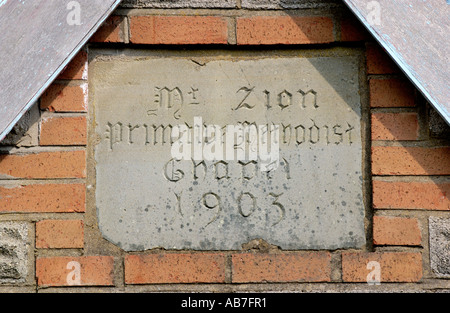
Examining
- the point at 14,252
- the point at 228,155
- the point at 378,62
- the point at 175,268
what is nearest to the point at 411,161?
the point at 378,62

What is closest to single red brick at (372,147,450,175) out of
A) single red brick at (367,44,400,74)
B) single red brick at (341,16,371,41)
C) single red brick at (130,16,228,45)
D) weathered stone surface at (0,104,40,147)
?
single red brick at (367,44,400,74)

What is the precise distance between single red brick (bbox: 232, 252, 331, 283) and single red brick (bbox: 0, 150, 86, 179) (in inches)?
21.7

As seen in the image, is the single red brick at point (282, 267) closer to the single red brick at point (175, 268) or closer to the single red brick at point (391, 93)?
the single red brick at point (175, 268)

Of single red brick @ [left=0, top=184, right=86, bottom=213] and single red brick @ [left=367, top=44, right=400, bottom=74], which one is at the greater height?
single red brick @ [left=367, top=44, right=400, bottom=74]

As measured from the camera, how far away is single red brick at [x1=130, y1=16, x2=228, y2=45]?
1.81 metres

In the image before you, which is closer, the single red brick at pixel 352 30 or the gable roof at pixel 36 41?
the gable roof at pixel 36 41

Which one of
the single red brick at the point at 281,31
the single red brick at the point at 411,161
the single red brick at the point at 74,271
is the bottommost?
the single red brick at the point at 74,271

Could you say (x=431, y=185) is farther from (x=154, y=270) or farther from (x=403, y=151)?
(x=154, y=270)

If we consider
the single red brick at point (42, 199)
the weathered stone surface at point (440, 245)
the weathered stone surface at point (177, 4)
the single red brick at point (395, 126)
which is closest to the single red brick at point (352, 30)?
the single red brick at point (395, 126)

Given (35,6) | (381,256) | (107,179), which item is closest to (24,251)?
(107,179)

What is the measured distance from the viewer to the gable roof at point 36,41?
5.47ft

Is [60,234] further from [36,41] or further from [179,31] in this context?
[179,31]

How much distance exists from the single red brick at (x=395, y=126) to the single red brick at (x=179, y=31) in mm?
534

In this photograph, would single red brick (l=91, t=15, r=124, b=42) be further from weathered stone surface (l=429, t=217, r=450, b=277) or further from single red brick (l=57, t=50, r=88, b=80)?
weathered stone surface (l=429, t=217, r=450, b=277)
